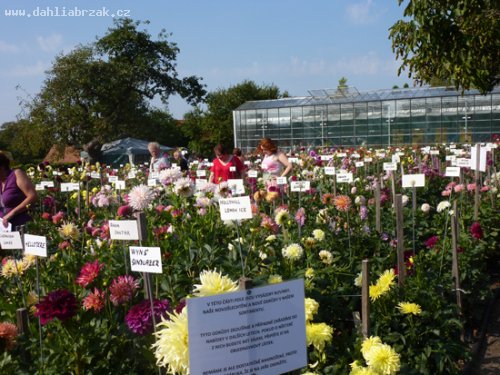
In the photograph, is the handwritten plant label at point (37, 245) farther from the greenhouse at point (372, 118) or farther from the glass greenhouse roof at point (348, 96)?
the glass greenhouse roof at point (348, 96)

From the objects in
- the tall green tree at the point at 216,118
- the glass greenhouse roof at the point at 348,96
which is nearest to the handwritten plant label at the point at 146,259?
the glass greenhouse roof at the point at 348,96

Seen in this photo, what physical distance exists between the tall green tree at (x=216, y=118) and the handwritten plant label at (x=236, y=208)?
40088mm

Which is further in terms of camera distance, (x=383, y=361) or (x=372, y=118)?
(x=372, y=118)

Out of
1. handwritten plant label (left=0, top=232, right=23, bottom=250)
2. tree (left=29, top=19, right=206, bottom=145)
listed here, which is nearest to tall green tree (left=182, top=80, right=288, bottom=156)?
tree (left=29, top=19, right=206, bottom=145)

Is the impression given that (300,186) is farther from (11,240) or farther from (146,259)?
(146,259)

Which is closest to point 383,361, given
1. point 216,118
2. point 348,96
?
point 348,96

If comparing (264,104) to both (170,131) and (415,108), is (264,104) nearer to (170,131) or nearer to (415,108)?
(415,108)

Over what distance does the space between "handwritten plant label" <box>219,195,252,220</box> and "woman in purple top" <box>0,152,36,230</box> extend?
2.50m

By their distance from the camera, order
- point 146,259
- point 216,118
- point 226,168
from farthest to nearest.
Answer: point 216,118 → point 226,168 → point 146,259

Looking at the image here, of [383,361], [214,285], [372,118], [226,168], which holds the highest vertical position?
[372,118]

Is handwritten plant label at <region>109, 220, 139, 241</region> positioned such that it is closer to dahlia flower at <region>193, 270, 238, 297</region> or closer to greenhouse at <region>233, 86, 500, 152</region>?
dahlia flower at <region>193, 270, 238, 297</region>

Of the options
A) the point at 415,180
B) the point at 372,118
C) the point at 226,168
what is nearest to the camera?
the point at 415,180

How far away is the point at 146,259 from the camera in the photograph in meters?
2.23

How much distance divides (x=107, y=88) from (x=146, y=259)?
26.8 metres
